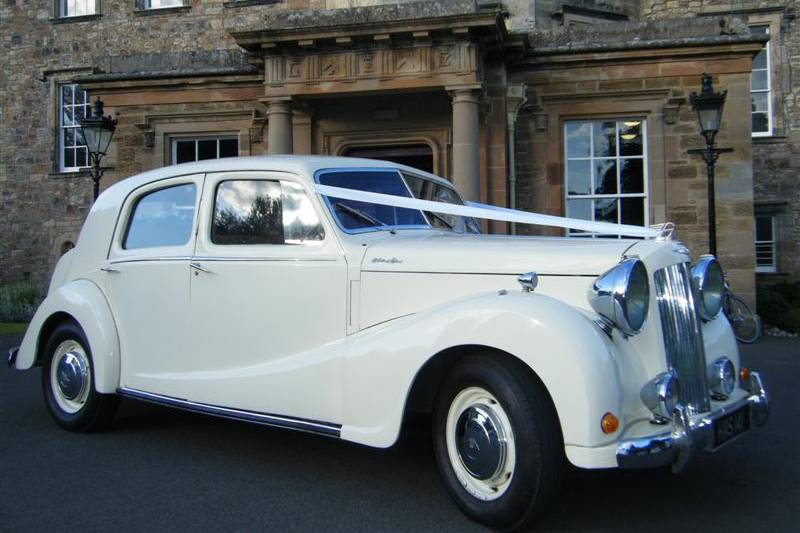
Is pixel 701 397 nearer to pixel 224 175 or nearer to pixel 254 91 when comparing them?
pixel 224 175

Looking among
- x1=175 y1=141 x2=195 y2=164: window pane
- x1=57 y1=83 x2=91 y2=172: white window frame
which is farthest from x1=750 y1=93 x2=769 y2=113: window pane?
x1=57 y1=83 x2=91 y2=172: white window frame

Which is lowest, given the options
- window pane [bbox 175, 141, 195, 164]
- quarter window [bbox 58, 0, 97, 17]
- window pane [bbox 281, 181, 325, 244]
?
window pane [bbox 281, 181, 325, 244]

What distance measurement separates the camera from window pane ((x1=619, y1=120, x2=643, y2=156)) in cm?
1195

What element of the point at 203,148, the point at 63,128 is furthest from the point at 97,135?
the point at 63,128

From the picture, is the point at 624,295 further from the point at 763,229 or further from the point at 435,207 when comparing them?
the point at 763,229

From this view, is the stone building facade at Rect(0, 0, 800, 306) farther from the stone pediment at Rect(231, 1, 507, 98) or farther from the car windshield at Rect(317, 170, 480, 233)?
the car windshield at Rect(317, 170, 480, 233)

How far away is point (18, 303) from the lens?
15.0 m

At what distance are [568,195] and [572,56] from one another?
7.26 ft

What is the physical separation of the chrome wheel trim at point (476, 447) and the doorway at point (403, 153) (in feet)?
31.0

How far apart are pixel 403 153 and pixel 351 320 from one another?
9080 mm

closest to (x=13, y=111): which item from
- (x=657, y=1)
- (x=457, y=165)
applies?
(x=457, y=165)

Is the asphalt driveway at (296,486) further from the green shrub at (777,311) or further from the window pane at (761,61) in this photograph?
the window pane at (761,61)

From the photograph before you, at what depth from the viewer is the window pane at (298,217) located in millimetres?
4078

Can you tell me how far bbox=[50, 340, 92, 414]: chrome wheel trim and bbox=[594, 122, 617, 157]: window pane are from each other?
9186 mm
